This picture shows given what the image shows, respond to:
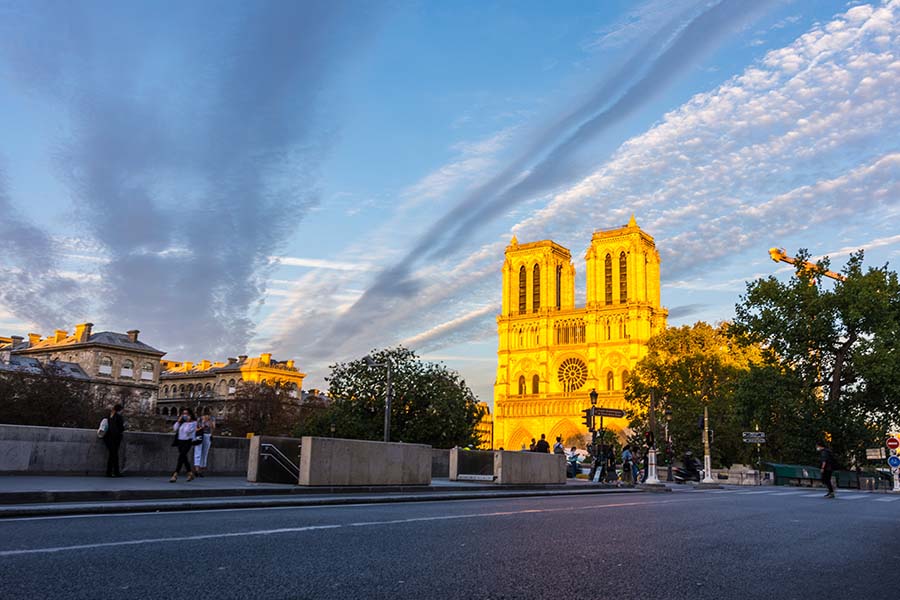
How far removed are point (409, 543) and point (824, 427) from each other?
40.2m

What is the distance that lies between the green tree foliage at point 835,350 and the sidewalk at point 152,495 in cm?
3017

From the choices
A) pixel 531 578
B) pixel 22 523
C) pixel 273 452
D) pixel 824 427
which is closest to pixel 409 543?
pixel 531 578

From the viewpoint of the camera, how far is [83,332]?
89625mm

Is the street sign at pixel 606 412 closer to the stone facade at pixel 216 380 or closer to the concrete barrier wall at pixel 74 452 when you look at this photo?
the concrete barrier wall at pixel 74 452

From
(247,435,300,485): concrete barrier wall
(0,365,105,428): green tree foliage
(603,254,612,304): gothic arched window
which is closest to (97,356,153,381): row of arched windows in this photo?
(0,365,105,428): green tree foliage

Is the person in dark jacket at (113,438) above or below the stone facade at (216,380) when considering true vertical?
below

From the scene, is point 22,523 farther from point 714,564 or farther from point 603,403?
point 603,403

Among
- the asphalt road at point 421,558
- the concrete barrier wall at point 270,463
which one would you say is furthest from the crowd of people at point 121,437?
the asphalt road at point 421,558

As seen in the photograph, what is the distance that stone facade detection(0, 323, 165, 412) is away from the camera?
86.6 metres

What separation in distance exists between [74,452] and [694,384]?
165 ft

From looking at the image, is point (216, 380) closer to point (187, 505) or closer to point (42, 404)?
point (42, 404)

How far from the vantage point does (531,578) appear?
503 centimetres

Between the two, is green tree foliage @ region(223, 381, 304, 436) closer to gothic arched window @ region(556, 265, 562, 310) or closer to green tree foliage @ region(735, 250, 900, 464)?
green tree foliage @ region(735, 250, 900, 464)

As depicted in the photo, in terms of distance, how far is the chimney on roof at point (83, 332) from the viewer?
8894 cm
